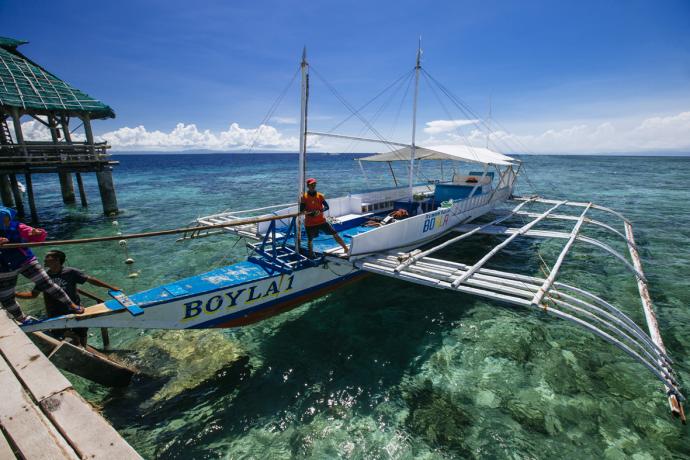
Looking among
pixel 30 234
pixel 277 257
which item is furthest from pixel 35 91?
pixel 277 257

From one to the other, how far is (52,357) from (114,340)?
11.9ft

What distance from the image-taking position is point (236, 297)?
7.07 m

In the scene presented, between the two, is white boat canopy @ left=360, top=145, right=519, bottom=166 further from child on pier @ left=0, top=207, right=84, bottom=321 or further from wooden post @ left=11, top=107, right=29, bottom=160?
wooden post @ left=11, top=107, right=29, bottom=160

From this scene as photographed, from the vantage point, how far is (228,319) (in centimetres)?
720

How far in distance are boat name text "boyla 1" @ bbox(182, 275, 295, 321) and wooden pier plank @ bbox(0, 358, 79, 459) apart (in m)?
3.77

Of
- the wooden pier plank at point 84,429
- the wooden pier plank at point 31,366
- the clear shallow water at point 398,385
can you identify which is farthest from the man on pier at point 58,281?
the wooden pier plank at point 84,429

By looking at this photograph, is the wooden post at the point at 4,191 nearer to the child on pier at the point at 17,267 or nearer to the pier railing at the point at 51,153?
the pier railing at the point at 51,153

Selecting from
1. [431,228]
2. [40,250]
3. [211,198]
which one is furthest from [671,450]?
[211,198]

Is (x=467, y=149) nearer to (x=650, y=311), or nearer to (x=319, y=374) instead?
(x=650, y=311)

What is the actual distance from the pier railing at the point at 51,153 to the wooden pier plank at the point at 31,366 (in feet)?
70.3

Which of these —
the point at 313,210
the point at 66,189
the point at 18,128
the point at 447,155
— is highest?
the point at 18,128

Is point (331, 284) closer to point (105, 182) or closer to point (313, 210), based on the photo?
point (313, 210)

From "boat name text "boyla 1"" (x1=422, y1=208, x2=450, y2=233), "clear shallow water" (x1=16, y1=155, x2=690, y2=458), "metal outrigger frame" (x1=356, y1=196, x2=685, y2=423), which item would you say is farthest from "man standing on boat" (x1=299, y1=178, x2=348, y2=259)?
"boat name text "boyla 1"" (x1=422, y1=208, x2=450, y2=233)

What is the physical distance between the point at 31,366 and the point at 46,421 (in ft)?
2.64
